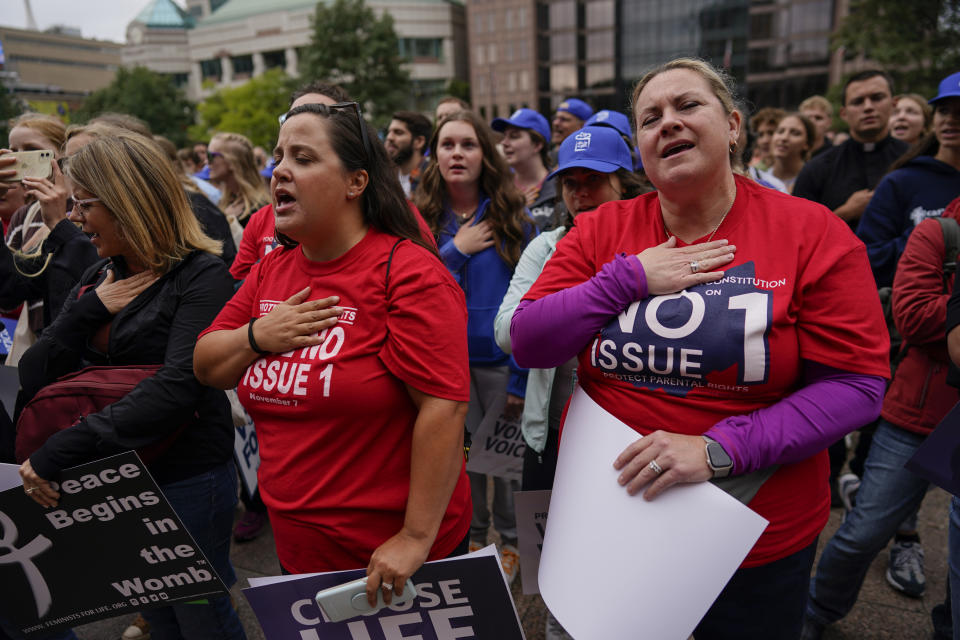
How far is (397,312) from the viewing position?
160 centimetres

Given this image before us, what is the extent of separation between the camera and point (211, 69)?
221 ft

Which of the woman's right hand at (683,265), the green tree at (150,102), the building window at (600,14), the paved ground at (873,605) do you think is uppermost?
the building window at (600,14)

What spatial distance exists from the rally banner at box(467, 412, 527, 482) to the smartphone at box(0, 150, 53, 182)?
2388mm

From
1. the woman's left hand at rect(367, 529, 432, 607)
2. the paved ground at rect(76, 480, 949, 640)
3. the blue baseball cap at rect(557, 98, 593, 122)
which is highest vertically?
the blue baseball cap at rect(557, 98, 593, 122)

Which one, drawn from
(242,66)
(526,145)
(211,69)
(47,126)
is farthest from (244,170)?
(211,69)

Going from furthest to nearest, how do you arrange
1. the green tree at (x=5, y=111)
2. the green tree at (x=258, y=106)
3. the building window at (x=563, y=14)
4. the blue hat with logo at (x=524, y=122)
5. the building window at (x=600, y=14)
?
the building window at (x=563, y=14)
the building window at (x=600, y=14)
the green tree at (x=258, y=106)
the green tree at (x=5, y=111)
the blue hat with logo at (x=524, y=122)

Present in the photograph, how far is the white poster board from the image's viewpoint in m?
1.30

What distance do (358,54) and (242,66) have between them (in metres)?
31.4

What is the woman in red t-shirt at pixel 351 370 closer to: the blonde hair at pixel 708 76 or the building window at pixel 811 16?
the blonde hair at pixel 708 76

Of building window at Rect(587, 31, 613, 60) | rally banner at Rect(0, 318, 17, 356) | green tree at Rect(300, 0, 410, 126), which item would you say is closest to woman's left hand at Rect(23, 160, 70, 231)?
rally banner at Rect(0, 318, 17, 356)

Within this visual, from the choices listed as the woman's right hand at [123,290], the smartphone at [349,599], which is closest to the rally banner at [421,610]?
the smartphone at [349,599]

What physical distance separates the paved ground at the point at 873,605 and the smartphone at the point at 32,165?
7.45 feet

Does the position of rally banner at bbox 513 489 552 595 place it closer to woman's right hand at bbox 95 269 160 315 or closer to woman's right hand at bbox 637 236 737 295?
woman's right hand at bbox 637 236 737 295

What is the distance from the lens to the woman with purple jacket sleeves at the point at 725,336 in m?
1.35
